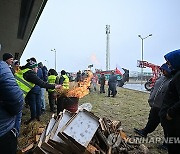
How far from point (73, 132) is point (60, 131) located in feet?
0.72

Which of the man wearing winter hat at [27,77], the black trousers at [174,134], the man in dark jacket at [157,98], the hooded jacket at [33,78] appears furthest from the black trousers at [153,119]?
the man wearing winter hat at [27,77]

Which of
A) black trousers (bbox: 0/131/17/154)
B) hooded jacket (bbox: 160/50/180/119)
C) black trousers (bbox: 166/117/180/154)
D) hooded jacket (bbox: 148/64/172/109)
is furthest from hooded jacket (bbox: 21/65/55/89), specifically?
black trousers (bbox: 0/131/17/154)

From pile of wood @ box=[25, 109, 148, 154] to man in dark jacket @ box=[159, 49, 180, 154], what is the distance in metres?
1.27

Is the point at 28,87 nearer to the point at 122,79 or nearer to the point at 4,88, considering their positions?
the point at 4,88

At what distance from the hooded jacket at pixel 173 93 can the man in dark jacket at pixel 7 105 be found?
2.07 metres

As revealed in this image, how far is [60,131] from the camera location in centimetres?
402

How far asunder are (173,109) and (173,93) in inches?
12.7

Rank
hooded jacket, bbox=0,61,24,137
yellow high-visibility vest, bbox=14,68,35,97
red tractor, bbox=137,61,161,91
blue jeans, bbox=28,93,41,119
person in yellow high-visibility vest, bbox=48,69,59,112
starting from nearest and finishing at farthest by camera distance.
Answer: hooded jacket, bbox=0,61,24,137
yellow high-visibility vest, bbox=14,68,35,97
blue jeans, bbox=28,93,41,119
person in yellow high-visibility vest, bbox=48,69,59,112
red tractor, bbox=137,61,161,91

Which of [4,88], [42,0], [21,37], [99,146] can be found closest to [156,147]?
[99,146]

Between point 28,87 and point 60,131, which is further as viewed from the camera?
point 28,87

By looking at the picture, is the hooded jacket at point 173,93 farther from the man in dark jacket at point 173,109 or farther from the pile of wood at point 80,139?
the pile of wood at point 80,139

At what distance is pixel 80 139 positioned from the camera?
402 cm

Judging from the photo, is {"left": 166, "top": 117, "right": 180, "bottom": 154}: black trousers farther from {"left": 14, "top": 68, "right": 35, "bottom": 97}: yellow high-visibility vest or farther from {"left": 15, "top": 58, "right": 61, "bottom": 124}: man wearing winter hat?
{"left": 14, "top": 68, "right": 35, "bottom": 97}: yellow high-visibility vest

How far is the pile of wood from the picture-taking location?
3.99 metres
